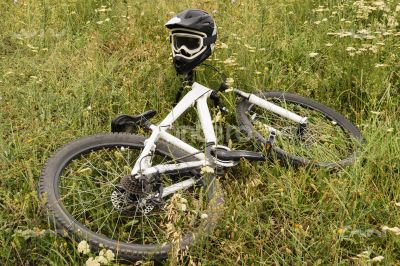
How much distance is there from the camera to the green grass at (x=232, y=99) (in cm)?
266

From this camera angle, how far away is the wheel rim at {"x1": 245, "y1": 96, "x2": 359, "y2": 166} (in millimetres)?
3426

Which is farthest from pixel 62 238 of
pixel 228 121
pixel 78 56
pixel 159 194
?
pixel 78 56

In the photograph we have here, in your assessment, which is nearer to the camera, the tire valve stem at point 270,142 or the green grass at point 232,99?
the green grass at point 232,99

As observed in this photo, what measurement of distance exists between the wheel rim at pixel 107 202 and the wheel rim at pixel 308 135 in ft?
2.86

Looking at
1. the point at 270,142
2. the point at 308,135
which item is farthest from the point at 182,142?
the point at 308,135

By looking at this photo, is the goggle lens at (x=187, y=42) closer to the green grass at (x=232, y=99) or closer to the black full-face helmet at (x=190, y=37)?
the black full-face helmet at (x=190, y=37)

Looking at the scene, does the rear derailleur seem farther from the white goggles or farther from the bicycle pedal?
the white goggles

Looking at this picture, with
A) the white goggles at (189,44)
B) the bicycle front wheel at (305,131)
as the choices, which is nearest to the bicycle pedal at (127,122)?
the white goggles at (189,44)

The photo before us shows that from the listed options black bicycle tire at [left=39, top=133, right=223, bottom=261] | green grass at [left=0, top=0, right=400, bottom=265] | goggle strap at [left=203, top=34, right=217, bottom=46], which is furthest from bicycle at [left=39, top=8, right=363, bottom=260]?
goggle strap at [left=203, top=34, right=217, bottom=46]

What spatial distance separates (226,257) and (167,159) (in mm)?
909

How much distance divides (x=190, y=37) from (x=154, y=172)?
1.11m

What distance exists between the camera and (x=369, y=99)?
157 inches

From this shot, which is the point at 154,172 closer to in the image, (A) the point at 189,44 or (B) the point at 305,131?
(A) the point at 189,44

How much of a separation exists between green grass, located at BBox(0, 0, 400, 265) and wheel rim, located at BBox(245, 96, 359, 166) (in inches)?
7.4
